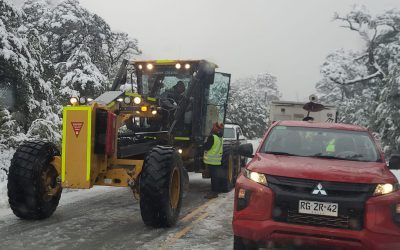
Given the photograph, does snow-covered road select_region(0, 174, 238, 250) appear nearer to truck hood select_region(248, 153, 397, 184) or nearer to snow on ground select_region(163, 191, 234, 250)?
snow on ground select_region(163, 191, 234, 250)

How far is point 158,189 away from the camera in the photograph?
6.56 metres

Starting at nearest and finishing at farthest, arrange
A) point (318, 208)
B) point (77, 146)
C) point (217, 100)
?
1. point (318, 208)
2. point (77, 146)
3. point (217, 100)

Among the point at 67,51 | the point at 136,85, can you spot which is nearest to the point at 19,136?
the point at 136,85

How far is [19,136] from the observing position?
39.6ft

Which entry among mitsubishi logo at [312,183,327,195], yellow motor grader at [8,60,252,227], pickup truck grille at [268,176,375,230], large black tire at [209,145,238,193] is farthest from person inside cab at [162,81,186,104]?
mitsubishi logo at [312,183,327,195]

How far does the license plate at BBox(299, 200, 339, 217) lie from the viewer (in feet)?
15.0

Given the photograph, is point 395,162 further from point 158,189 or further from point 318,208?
point 158,189

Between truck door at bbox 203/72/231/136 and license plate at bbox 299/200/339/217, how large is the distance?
249 inches

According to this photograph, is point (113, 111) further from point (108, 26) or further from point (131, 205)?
point (108, 26)

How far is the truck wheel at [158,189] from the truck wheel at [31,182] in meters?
1.53

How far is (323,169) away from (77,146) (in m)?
3.52

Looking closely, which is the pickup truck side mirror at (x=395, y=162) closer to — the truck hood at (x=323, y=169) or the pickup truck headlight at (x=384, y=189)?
the truck hood at (x=323, y=169)

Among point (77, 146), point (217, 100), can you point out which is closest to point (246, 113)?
point (217, 100)

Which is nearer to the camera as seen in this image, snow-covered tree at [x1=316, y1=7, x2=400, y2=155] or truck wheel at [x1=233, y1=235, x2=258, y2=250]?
truck wheel at [x1=233, y1=235, x2=258, y2=250]
